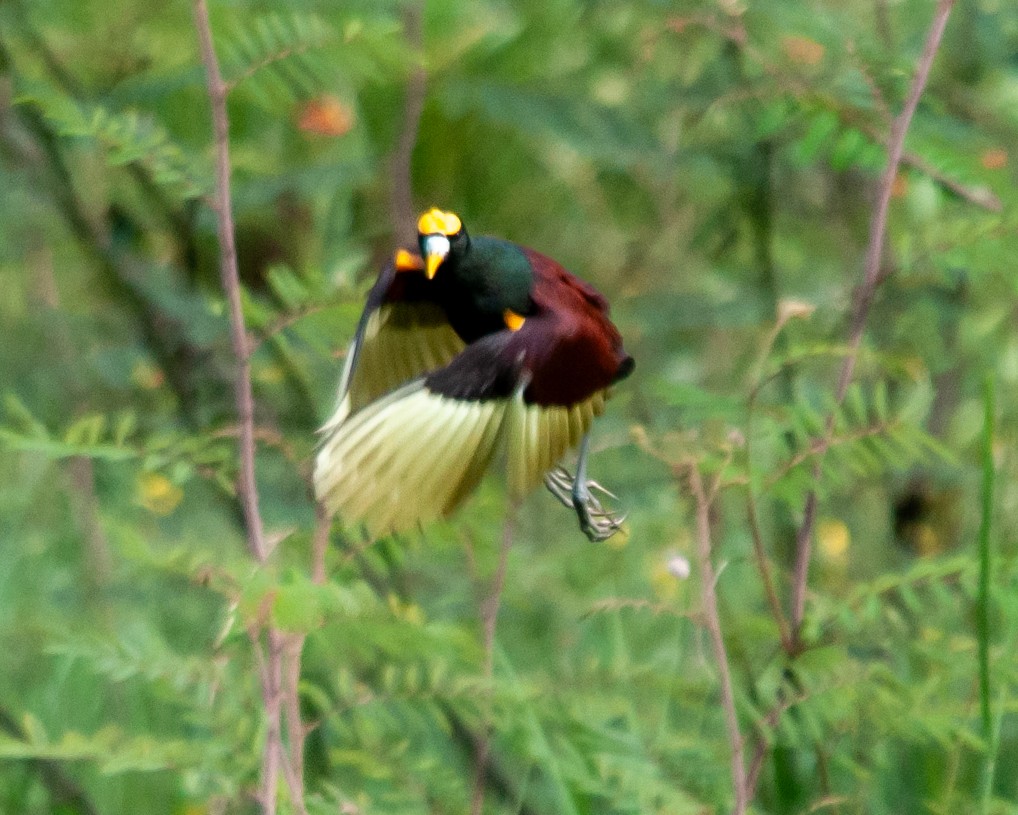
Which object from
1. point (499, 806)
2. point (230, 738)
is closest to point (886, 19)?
point (499, 806)

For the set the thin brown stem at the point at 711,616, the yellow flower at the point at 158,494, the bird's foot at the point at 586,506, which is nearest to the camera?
the bird's foot at the point at 586,506

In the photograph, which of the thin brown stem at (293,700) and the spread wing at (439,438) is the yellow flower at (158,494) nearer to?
the thin brown stem at (293,700)

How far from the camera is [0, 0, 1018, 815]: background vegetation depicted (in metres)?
1.10

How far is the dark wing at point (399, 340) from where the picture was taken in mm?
939

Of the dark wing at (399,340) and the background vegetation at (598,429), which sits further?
the background vegetation at (598,429)

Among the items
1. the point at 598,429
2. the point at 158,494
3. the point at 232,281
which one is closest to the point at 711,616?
the point at 232,281

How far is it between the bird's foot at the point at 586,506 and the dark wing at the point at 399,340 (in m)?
0.11

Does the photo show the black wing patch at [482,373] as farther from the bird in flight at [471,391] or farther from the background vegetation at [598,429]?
the background vegetation at [598,429]

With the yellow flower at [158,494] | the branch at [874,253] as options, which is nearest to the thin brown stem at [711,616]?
the branch at [874,253]

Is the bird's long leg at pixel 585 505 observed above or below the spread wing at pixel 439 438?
below

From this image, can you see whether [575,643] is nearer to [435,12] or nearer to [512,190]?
[512,190]

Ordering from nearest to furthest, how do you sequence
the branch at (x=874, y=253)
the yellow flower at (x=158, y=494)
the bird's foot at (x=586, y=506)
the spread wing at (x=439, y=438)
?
the spread wing at (x=439, y=438), the bird's foot at (x=586, y=506), the branch at (x=874, y=253), the yellow flower at (x=158, y=494)

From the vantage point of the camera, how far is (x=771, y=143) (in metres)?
2.04

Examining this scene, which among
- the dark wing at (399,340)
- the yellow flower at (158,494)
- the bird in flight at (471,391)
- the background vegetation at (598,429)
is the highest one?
the bird in flight at (471,391)
